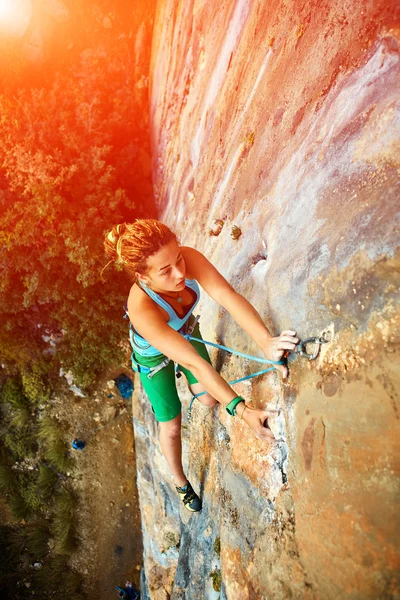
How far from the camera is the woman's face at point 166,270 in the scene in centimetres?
237

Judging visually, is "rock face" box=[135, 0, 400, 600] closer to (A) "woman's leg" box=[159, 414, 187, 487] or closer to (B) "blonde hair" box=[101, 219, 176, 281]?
(A) "woman's leg" box=[159, 414, 187, 487]

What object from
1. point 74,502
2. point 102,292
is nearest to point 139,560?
point 74,502

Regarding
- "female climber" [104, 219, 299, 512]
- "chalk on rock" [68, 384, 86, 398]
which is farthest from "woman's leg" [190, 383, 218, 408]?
"chalk on rock" [68, 384, 86, 398]

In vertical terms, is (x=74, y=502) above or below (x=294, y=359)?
above

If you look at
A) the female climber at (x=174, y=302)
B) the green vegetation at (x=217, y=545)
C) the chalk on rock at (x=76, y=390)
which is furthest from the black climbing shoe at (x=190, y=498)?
the chalk on rock at (x=76, y=390)

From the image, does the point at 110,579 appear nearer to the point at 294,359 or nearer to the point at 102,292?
the point at 102,292

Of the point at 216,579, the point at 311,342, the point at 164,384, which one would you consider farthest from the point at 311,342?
the point at 216,579

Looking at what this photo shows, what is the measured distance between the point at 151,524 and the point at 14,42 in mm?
8464

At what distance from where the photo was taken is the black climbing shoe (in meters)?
3.75

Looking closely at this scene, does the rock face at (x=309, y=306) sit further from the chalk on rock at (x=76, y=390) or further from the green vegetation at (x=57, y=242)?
the chalk on rock at (x=76, y=390)

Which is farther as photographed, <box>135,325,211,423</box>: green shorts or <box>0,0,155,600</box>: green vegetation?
<box>0,0,155,600</box>: green vegetation

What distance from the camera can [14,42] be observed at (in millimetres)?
7090

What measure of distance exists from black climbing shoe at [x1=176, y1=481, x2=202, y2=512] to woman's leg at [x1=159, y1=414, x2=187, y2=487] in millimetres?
49

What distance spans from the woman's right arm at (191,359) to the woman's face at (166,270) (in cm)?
17
